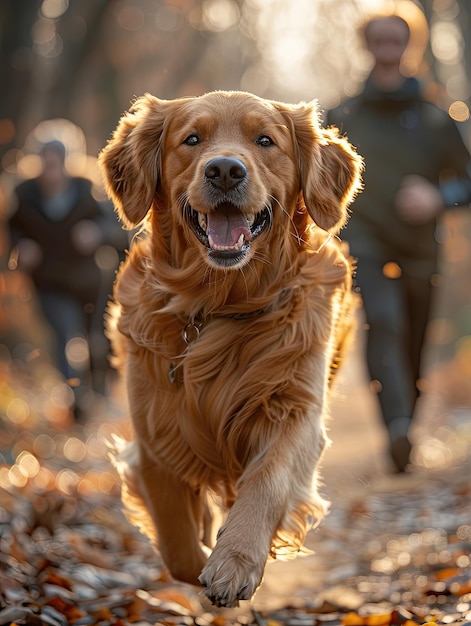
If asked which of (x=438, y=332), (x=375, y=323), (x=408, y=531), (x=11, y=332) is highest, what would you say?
(x=375, y=323)

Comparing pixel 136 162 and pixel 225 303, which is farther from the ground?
pixel 136 162

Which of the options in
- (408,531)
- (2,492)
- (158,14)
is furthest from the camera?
(158,14)

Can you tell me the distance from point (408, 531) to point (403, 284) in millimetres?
1751

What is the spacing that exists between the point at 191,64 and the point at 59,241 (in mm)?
16440

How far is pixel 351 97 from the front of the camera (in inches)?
245

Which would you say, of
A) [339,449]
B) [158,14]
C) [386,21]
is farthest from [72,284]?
[158,14]

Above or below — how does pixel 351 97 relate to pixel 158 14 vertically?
above

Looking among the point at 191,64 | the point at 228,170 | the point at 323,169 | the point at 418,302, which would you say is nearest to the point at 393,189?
the point at 418,302

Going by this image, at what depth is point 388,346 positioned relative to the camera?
20.5 feet

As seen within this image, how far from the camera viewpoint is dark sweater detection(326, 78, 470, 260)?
238 inches

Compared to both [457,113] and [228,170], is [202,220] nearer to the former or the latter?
[228,170]

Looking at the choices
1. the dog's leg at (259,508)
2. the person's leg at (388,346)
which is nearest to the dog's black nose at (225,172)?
the dog's leg at (259,508)

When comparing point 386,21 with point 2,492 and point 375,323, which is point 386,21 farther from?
point 2,492

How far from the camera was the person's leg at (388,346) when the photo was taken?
244 inches
